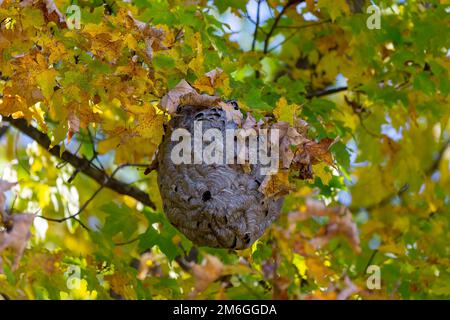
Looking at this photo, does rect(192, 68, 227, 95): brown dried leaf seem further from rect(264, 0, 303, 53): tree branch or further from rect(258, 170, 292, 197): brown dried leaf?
rect(264, 0, 303, 53): tree branch

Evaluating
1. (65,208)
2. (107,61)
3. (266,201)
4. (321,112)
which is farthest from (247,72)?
(266,201)

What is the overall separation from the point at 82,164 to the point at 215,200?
2.46m

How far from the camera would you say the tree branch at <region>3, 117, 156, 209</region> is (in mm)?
5770

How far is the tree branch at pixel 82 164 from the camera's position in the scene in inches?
227

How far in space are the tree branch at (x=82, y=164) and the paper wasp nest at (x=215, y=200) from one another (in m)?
1.93

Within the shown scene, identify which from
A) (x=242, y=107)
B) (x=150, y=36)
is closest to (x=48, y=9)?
(x=150, y=36)

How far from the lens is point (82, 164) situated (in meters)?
6.05

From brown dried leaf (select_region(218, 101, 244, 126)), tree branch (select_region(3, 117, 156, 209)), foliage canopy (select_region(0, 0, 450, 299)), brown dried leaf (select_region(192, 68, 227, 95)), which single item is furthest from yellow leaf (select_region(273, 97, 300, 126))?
tree branch (select_region(3, 117, 156, 209))

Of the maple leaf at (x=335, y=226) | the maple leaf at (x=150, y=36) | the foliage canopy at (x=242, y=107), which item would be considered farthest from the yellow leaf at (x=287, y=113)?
the maple leaf at (x=335, y=226)

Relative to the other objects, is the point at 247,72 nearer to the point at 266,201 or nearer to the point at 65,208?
the point at 65,208

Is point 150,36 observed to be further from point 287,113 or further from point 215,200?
point 215,200

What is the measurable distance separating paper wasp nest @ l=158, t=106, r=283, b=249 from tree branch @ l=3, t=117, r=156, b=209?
1.93 meters

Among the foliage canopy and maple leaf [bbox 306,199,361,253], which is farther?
maple leaf [bbox 306,199,361,253]

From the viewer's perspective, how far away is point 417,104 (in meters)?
6.18
